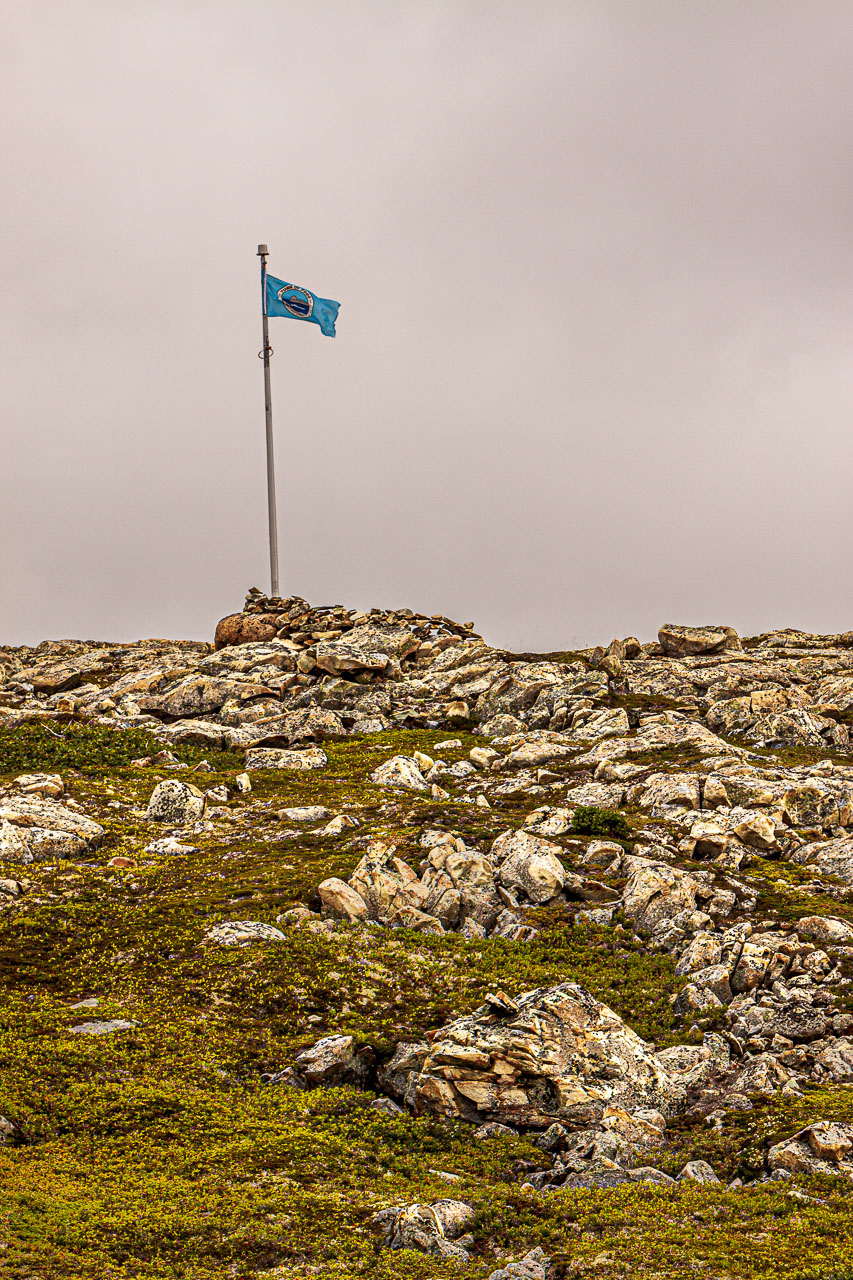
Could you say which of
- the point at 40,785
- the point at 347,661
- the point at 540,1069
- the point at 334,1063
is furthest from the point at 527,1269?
the point at 347,661

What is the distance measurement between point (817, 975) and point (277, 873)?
37.8 ft

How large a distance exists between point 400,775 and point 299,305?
37.8 meters

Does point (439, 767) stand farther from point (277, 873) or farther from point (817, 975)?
point (817, 975)

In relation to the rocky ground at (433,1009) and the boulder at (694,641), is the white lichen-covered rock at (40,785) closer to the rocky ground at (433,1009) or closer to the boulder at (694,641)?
the rocky ground at (433,1009)

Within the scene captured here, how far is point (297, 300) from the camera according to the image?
188 ft

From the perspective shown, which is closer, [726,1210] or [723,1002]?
[726,1210]

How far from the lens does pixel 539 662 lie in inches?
1741

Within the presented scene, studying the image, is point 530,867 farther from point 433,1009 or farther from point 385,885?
point 433,1009

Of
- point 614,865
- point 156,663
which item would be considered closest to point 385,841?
point 614,865

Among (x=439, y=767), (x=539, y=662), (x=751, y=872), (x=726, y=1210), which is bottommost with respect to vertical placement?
(x=726, y=1210)

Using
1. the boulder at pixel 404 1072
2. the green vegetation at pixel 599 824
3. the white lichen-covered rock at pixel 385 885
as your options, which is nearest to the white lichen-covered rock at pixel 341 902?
the white lichen-covered rock at pixel 385 885

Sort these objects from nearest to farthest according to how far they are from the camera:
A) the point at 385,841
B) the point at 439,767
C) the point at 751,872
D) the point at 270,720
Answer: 1. the point at 751,872
2. the point at 385,841
3. the point at 439,767
4. the point at 270,720

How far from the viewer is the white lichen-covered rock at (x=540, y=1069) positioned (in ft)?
43.9

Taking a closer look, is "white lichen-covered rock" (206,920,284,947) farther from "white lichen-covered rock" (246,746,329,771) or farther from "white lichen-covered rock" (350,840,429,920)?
"white lichen-covered rock" (246,746,329,771)
